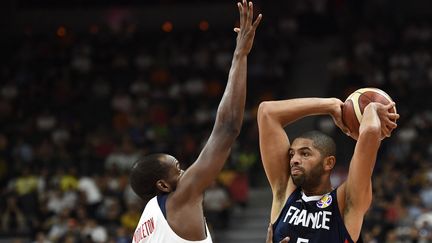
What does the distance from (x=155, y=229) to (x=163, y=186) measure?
245 mm

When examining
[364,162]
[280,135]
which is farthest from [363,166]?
[280,135]

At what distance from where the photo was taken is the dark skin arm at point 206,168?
4.38 meters

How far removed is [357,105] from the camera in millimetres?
4973

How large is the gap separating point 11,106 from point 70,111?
5.07 ft

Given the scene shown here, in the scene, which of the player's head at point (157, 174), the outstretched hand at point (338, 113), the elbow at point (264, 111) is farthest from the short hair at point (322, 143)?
the player's head at point (157, 174)

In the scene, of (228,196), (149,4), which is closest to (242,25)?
(228,196)

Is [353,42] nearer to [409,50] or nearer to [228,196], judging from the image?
[409,50]

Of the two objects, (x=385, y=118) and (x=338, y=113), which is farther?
(x=338, y=113)

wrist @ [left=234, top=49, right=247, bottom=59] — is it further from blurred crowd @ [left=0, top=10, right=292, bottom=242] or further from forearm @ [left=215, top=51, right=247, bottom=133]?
blurred crowd @ [left=0, top=10, right=292, bottom=242]

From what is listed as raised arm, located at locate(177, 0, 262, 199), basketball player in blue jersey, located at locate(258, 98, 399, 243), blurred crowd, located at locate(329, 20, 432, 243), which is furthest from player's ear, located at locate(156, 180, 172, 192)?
blurred crowd, located at locate(329, 20, 432, 243)

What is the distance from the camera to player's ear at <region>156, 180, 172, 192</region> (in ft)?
15.0

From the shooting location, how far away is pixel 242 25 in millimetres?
4500

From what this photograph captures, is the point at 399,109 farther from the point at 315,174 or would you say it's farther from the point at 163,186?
the point at 163,186

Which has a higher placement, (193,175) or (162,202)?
(193,175)
